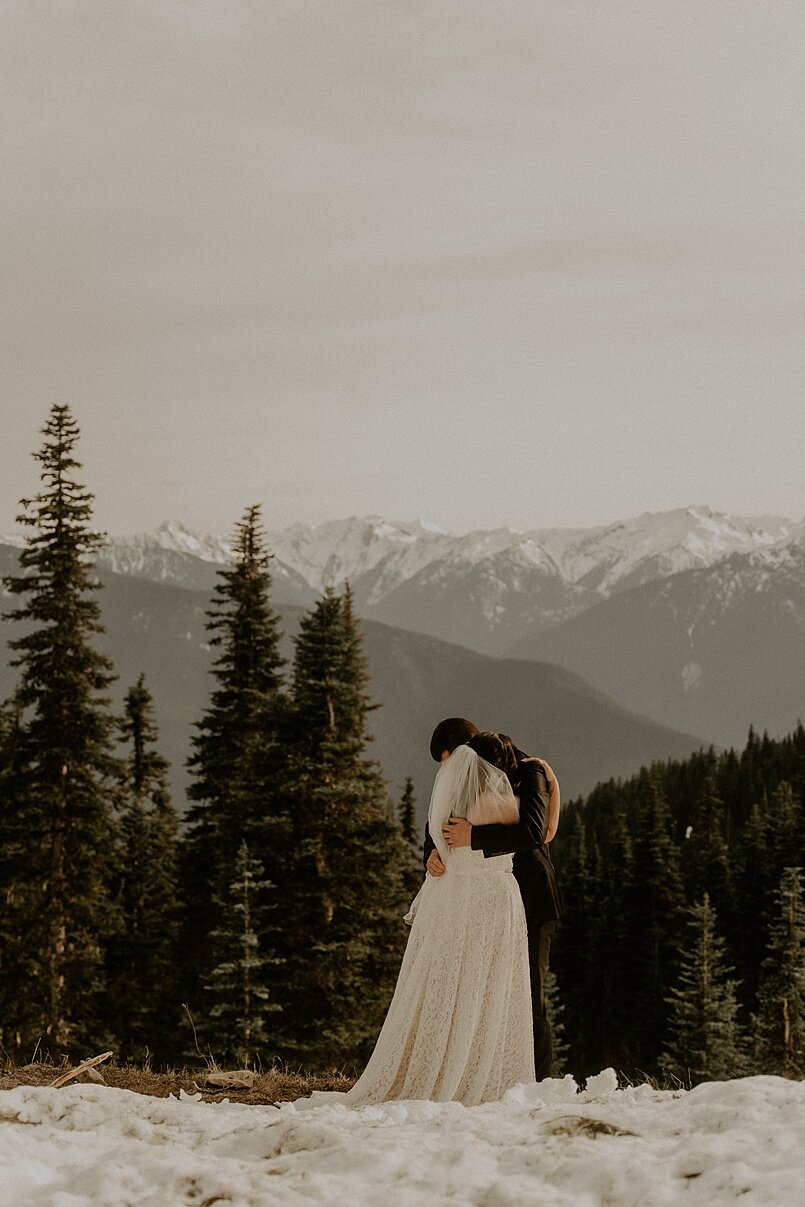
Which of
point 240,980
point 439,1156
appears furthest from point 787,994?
point 439,1156

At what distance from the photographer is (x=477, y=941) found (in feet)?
28.2

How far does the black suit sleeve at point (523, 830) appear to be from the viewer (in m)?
8.34

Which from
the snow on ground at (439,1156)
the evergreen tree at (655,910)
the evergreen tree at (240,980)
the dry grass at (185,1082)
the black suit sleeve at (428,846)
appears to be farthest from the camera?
the evergreen tree at (655,910)

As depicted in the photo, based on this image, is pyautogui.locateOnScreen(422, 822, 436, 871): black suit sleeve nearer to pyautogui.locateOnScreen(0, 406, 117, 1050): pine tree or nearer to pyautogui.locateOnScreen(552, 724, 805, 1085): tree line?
pyautogui.locateOnScreen(0, 406, 117, 1050): pine tree

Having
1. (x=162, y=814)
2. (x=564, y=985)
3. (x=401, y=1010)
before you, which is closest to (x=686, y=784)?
(x=564, y=985)

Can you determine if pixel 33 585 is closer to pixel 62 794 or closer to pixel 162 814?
pixel 62 794

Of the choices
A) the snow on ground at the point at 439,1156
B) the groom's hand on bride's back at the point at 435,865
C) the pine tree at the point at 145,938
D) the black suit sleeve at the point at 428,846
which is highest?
the black suit sleeve at the point at 428,846

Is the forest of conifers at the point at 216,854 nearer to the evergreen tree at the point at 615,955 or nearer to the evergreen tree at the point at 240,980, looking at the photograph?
the evergreen tree at the point at 240,980

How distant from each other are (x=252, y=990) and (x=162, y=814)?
22309 millimetres

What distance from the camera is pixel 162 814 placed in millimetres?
48812

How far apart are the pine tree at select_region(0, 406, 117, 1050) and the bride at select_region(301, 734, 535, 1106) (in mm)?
23069

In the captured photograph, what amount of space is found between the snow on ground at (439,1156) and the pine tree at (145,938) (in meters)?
31.1

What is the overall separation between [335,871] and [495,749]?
892 inches

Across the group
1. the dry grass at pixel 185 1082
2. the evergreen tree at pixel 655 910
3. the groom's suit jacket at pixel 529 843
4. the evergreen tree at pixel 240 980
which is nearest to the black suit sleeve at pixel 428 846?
the groom's suit jacket at pixel 529 843
